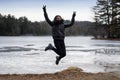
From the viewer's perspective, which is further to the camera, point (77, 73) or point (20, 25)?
point (20, 25)

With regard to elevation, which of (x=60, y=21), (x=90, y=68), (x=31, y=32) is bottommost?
(x=31, y=32)

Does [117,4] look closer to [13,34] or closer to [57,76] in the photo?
[57,76]

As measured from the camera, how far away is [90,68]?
65.1 feet

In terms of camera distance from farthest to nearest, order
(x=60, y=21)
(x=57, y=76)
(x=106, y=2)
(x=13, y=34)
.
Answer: (x=13, y=34)
(x=106, y=2)
(x=57, y=76)
(x=60, y=21)

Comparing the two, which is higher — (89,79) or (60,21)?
(60,21)

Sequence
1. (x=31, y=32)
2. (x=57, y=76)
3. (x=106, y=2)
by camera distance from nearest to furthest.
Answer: (x=57, y=76) < (x=106, y=2) < (x=31, y=32)

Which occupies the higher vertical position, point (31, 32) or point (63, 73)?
point (63, 73)

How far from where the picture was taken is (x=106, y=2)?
84125 mm

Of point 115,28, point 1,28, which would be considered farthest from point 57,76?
point 1,28

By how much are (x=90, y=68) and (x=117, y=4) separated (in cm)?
5147

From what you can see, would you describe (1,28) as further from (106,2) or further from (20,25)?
(106,2)

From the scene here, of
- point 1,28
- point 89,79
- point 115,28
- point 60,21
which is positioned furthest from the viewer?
point 1,28

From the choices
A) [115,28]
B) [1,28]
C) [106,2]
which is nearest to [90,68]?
[115,28]

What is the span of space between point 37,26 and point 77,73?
161694 mm
